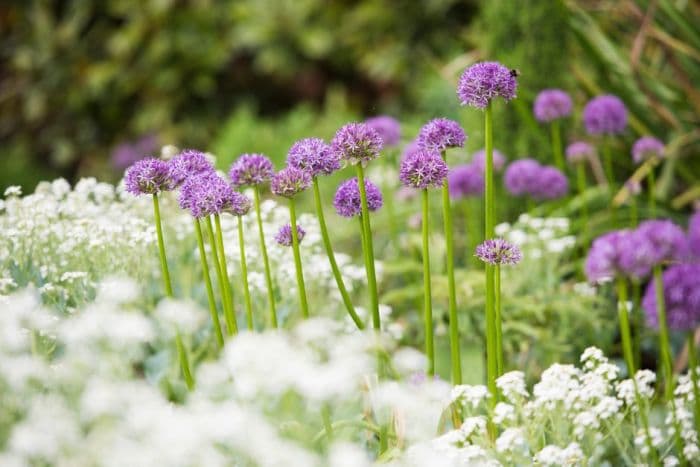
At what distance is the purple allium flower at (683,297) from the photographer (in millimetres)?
1192

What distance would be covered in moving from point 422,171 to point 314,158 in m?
0.19

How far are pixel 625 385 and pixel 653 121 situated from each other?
6.13 ft

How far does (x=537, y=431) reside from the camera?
4.51ft

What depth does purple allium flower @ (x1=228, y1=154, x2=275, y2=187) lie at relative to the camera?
1.34 m

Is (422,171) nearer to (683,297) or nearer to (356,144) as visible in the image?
(356,144)

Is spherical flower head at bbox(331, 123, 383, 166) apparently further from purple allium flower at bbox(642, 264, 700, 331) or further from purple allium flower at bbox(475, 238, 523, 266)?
purple allium flower at bbox(642, 264, 700, 331)

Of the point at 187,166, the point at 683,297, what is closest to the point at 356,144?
the point at 187,166

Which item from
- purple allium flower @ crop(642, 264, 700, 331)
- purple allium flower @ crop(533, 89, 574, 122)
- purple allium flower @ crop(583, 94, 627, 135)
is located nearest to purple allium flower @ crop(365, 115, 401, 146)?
purple allium flower @ crop(533, 89, 574, 122)

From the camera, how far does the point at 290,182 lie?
1.29 m

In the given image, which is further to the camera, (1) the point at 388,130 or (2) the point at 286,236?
(1) the point at 388,130

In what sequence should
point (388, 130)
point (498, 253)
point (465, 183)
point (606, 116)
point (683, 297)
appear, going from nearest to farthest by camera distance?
point (683, 297), point (498, 253), point (606, 116), point (388, 130), point (465, 183)

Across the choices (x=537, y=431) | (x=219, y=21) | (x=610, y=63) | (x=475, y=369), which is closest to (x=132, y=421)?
(x=537, y=431)

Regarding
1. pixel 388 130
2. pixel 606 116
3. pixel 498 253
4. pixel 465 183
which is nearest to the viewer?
pixel 498 253

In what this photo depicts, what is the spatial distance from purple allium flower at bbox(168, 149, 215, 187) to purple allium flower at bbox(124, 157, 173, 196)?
0.03m
